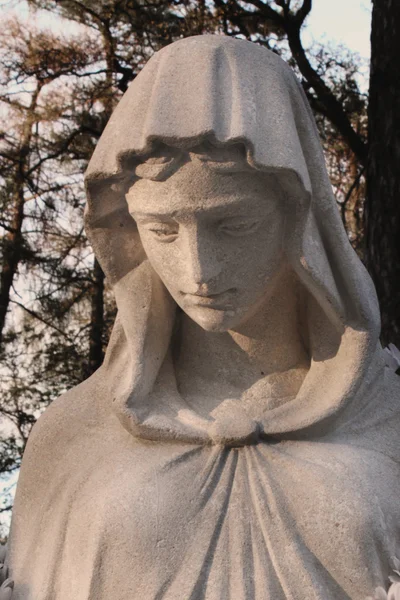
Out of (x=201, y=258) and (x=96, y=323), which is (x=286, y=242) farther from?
(x=96, y=323)

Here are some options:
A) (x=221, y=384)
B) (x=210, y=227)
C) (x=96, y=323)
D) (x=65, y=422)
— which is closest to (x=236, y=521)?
(x=221, y=384)

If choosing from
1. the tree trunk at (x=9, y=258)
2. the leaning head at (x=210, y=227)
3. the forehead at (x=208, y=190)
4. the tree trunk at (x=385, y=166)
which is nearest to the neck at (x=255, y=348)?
the leaning head at (x=210, y=227)

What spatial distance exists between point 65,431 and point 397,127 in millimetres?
3225

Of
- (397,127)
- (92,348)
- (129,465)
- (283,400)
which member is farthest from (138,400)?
(92,348)

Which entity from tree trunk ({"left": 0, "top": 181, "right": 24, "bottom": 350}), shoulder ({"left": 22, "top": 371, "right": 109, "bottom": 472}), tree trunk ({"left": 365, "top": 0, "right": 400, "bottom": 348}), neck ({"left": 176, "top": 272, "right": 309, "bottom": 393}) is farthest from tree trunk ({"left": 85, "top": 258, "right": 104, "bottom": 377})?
neck ({"left": 176, "top": 272, "right": 309, "bottom": 393})

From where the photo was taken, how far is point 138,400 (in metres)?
2.94

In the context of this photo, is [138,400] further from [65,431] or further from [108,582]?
[108,582]

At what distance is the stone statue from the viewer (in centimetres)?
270

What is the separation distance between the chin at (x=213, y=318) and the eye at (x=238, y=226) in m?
0.21

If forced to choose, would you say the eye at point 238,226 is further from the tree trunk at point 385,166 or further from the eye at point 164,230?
the tree trunk at point 385,166

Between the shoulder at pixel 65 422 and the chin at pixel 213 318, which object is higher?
the chin at pixel 213 318

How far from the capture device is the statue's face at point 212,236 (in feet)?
8.89

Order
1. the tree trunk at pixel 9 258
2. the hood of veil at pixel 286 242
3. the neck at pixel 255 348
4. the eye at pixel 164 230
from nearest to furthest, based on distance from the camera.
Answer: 1. the hood of veil at pixel 286 242
2. the eye at pixel 164 230
3. the neck at pixel 255 348
4. the tree trunk at pixel 9 258

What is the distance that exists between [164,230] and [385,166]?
3.11m
